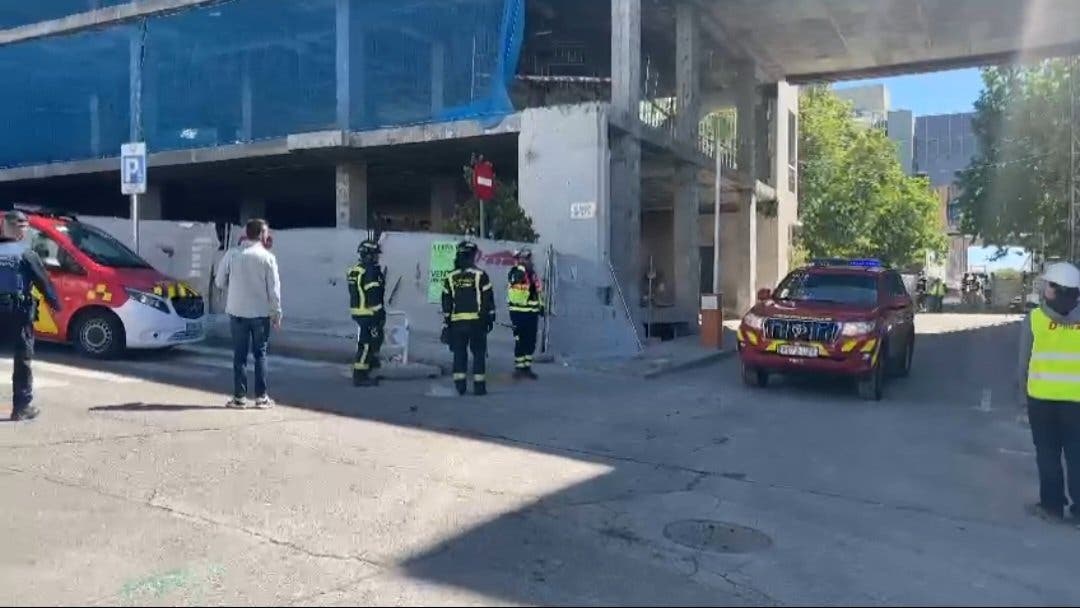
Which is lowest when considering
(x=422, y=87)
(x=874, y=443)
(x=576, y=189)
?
(x=874, y=443)

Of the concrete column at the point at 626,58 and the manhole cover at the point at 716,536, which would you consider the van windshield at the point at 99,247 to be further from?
the manhole cover at the point at 716,536

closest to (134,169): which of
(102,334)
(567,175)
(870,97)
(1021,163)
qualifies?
(102,334)

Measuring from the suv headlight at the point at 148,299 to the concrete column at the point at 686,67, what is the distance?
13.0m

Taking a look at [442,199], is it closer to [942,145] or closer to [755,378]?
[755,378]

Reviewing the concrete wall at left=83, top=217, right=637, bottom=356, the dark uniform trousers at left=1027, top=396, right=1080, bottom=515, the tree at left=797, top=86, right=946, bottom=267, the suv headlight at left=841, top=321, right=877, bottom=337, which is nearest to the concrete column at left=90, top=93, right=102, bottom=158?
the concrete wall at left=83, top=217, right=637, bottom=356

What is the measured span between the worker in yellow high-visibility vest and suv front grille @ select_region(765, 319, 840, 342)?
199 inches

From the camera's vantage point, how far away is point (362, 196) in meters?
23.1

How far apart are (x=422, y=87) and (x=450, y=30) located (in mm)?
1565

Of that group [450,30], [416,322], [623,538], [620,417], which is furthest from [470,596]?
[450,30]

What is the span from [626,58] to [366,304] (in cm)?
930

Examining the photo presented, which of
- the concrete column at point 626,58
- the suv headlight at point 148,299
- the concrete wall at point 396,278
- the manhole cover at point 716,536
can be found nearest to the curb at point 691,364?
the concrete wall at point 396,278

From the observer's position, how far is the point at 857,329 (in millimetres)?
11539

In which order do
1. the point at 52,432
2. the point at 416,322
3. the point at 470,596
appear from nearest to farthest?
the point at 470,596 → the point at 52,432 → the point at 416,322

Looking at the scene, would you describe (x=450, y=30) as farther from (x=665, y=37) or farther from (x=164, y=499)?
(x=164, y=499)
